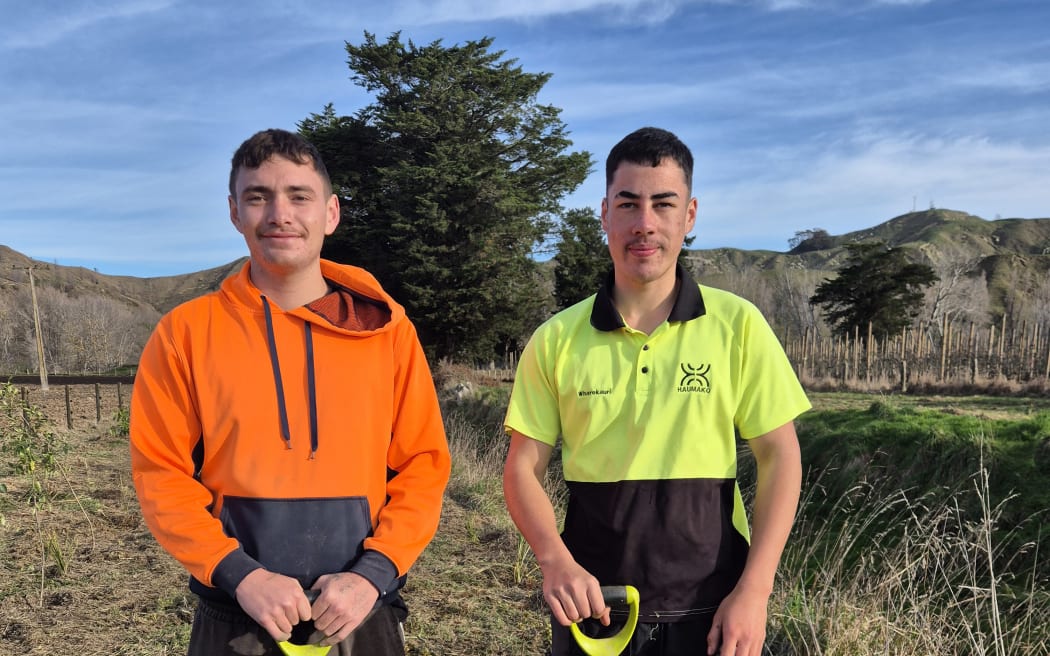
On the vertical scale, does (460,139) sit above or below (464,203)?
above

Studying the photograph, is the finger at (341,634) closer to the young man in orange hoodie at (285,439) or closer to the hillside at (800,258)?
the young man in orange hoodie at (285,439)

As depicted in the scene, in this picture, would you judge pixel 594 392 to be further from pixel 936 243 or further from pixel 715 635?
pixel 936 243

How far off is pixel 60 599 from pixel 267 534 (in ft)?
12.9

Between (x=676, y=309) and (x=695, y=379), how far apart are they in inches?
7.8

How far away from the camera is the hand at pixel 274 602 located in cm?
170

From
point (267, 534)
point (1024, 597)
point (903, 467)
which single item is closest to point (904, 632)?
point (267, 534)

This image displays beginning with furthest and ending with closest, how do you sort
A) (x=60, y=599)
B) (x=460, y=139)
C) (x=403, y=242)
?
1. (x=460, y=139)
2. (x=403, y=242)
3. (x=60, y=599)

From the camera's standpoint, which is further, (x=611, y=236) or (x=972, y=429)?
(x=972, y=429)

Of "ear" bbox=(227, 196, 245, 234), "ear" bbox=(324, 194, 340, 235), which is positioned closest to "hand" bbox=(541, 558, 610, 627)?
"ear" bbox=(324, 194, 340, 235)

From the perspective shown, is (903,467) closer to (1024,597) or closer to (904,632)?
(1024,597)

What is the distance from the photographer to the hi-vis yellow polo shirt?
73.7 inches

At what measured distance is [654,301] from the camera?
208 cm

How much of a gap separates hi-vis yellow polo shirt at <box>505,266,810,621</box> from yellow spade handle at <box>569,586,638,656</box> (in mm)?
105

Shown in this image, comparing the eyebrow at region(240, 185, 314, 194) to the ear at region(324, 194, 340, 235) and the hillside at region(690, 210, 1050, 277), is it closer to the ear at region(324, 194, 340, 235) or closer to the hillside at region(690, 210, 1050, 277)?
the ear at region(324, 194, 340, 235)
